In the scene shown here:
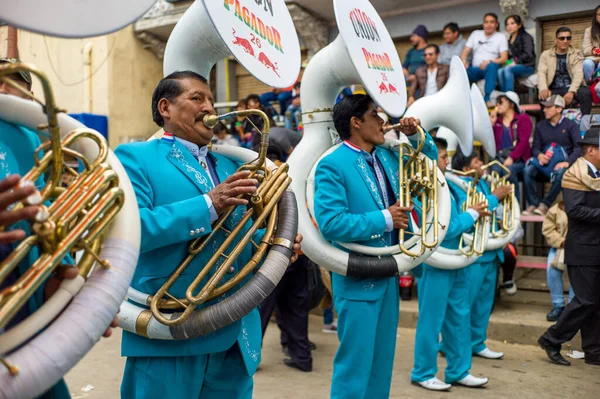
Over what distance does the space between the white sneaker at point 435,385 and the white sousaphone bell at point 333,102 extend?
1.55 meters

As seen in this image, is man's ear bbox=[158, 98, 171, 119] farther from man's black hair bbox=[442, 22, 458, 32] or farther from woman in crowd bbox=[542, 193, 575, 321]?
man's black hair bbox=[442, 22, 458, 32]

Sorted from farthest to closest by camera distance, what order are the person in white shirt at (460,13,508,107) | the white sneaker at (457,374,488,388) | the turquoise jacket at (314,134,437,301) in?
the person in white shirt at (460,13,508,107) → the white sneaker at (457,374,488,388) → the turquoise jacket at (314,134,437,301)

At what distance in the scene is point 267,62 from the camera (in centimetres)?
244

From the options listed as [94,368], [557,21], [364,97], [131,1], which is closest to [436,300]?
[364,97]

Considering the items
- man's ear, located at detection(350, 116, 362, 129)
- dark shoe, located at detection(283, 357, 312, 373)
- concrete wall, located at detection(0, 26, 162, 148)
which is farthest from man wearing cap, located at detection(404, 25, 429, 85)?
man's ear, located at detection(350, 116, 362, 129)

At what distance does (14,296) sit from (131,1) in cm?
81

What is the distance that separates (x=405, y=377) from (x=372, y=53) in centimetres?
279

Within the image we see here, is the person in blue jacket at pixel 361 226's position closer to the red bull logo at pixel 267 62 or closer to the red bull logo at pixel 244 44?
the red bull logo at pixel 267 62

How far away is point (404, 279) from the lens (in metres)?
7.06

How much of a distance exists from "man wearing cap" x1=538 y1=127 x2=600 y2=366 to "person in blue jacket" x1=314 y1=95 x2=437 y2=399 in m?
2.31

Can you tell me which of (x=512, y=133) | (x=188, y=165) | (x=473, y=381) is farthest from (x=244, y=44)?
(x=512, y=133)

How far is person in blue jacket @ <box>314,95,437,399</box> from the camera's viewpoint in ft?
10.5

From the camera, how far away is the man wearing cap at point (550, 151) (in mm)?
7496

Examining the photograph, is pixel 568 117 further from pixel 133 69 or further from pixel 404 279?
pixel 133 69
